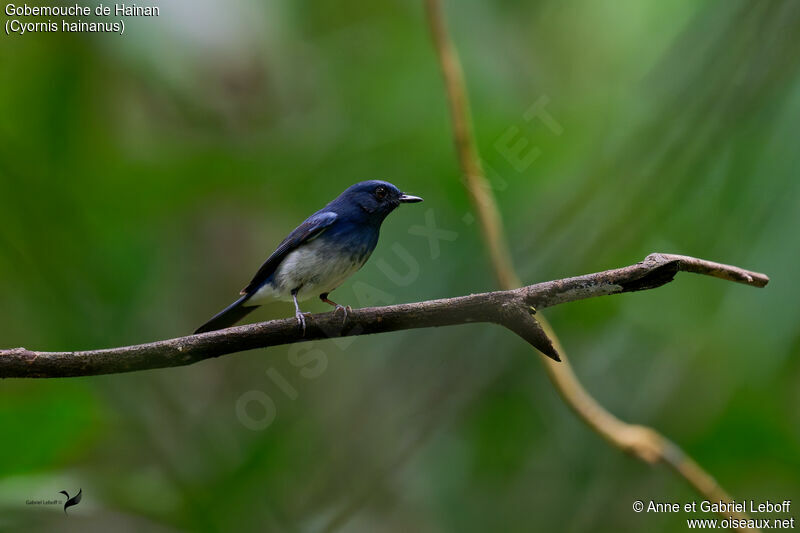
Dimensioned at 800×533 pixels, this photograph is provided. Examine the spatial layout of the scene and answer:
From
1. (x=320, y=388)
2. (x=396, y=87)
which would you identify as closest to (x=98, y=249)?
(x=320, y=388)

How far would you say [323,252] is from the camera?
131 inches

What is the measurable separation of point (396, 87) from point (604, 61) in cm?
134

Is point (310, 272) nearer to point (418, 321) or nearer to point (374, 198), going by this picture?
point (374, 198)

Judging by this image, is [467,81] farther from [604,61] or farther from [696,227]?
[696,227]

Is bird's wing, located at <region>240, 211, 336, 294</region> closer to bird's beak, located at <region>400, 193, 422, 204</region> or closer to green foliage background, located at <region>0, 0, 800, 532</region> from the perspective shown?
bird's beak, located at <region>400, 193, 422, 204</region>

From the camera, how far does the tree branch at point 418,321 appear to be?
6.45ft

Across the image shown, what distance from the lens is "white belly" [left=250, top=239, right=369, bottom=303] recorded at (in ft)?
10.8

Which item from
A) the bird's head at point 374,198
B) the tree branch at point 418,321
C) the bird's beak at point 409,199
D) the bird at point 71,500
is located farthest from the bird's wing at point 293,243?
the tree branch at point 418,321

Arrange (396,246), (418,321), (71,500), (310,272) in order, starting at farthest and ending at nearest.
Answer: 1. (396,246)
2. (310,272)
3. (71,500)
4. (418,321)

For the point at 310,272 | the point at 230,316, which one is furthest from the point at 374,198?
the point at 230,316

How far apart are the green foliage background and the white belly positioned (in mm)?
421

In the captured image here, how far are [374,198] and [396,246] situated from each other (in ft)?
1.74

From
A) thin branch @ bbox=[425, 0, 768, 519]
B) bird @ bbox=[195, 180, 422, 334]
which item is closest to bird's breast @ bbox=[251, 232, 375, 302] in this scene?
bird @ bbox=[195, 180, 422, 334]

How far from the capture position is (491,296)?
6.81 feet
